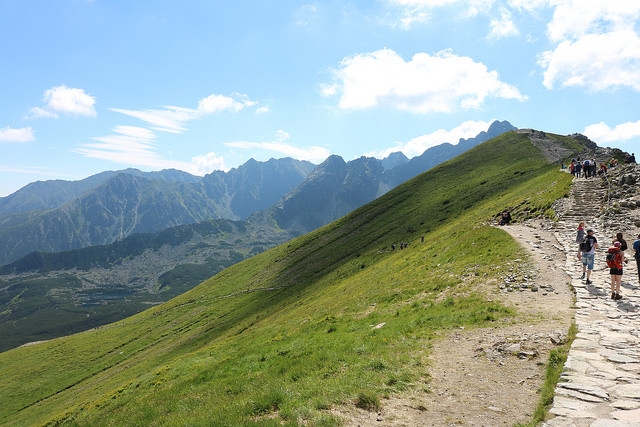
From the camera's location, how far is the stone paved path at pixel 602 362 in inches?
368

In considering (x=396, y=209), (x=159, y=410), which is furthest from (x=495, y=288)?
(x=396, y=209)

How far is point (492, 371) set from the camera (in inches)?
534

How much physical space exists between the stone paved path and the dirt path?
0.95 m

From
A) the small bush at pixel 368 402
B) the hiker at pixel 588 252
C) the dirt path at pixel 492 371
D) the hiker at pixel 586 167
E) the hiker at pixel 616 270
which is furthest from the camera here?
the hiker at pixel 586 167

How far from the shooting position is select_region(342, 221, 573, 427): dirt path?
10.7m

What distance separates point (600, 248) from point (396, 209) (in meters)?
92.2

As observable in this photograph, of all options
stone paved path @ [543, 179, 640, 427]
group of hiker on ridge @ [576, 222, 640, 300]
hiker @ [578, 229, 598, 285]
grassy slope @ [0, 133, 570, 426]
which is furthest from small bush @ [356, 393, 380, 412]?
hiker @ [578, 229, 598, 285]

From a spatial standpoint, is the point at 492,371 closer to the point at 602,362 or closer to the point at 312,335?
the point at 602,362

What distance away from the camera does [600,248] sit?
2833 cm

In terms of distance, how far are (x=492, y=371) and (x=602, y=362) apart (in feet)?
12.0

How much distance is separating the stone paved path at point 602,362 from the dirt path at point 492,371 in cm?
95

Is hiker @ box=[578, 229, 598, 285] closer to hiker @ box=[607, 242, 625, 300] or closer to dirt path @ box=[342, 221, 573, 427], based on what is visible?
dirt path @ box=[342, 221, 573, 427]

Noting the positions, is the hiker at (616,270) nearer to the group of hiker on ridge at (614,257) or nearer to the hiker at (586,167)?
the group of hiker on ridge at (614,257)

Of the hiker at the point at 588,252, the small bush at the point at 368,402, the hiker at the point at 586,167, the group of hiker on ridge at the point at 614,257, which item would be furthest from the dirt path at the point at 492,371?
the hiker at the point at 586,167
